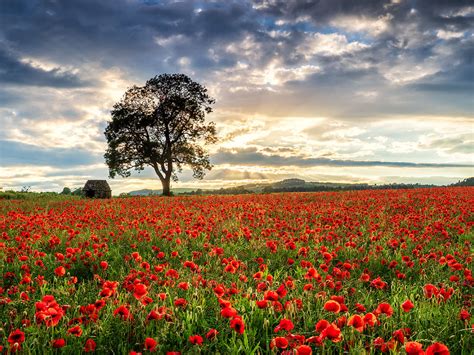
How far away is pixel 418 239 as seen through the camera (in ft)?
28.2

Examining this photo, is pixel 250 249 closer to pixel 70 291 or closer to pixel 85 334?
pixel 70 291

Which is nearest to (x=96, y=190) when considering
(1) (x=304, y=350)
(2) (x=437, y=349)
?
(1) (x=304, y=350)

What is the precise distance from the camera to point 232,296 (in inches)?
176

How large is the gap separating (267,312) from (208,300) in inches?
33.1

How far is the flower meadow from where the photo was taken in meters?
3.15

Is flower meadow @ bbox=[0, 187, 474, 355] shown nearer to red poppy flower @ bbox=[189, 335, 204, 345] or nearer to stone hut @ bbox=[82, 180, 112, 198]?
red poppy flower @ bbox=[189, 335, 204, 345]

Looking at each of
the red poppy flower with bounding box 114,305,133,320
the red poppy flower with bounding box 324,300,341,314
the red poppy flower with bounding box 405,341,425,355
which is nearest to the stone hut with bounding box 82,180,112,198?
the red poppy flower with bounding box 114,305,133,320

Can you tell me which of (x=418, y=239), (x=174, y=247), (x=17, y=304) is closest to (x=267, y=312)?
(x=17, y=304)

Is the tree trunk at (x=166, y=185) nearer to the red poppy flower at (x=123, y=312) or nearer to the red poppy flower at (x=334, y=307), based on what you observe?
the red poppy flower at (x=123, y=312)

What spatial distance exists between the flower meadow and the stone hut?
91.4 feet

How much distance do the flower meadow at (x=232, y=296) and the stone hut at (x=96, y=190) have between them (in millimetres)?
27866

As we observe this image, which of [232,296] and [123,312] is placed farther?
[232,296]

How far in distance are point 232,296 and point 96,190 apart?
118ft

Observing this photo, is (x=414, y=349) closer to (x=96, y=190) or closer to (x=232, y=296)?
(x=232, y=296)
